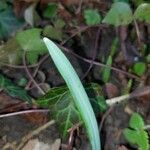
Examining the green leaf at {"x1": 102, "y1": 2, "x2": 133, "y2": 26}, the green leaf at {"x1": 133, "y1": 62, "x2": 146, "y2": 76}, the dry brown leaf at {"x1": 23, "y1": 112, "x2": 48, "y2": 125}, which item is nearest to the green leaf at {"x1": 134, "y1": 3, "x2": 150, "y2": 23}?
the green leaf at {"x1": 102, "y1": 2, "x2": 133, "y2": 26}

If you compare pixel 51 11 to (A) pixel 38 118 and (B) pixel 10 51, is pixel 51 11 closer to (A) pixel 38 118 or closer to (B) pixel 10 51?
(B) pixel 10 51

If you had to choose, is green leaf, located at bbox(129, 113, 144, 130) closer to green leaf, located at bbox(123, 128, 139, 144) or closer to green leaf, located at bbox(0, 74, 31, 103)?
green leaf, located at bbox(123, 128, 139, 144)

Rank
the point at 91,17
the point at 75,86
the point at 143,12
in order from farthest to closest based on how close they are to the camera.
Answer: the point at 91,17, the point at 143,12, the point at 75,86

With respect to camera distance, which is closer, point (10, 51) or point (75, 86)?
point (75, 86)

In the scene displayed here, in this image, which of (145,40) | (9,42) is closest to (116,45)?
(145,40)

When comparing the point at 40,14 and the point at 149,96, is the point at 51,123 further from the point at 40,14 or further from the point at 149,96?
the point at 40,14

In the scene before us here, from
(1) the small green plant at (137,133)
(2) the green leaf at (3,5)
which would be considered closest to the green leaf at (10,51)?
(2) the green leaf at (3,5)

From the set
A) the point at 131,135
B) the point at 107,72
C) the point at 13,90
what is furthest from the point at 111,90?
the point at 13,90
